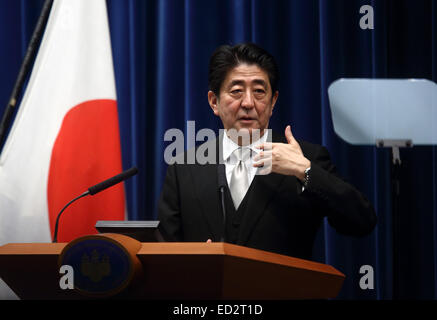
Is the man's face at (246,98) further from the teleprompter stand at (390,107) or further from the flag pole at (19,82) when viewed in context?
the flag pole at (19,82)

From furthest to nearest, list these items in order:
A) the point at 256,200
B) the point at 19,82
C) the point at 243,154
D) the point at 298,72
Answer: the point at 298,72 → the point at 19,82 → the point at 243,154 → the point at 256,200

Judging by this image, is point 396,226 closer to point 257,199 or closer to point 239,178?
point 257,199

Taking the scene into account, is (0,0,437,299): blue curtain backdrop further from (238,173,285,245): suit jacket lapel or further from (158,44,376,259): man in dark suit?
(238,173,285,245): suit jacket lapel

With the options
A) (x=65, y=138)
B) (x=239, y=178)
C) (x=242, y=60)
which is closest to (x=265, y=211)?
(x=239, y=178)

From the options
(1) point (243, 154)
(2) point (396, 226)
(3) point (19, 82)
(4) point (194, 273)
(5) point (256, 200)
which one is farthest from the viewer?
Result: (3) point (19, 82)

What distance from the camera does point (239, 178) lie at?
166 cm

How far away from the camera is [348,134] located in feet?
5.69

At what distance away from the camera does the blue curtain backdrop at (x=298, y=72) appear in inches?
89.3

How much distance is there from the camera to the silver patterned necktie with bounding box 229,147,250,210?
1.64 m

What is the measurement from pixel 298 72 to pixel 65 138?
1.18 meters

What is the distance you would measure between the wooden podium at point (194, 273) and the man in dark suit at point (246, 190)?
1.87 feet

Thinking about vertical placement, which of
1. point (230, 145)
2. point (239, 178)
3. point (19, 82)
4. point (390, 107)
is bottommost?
point (239, 178)

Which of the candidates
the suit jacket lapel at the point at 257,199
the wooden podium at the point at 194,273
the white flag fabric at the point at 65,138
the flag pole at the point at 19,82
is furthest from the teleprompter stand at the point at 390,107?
the flag pole at the point at 19,82
